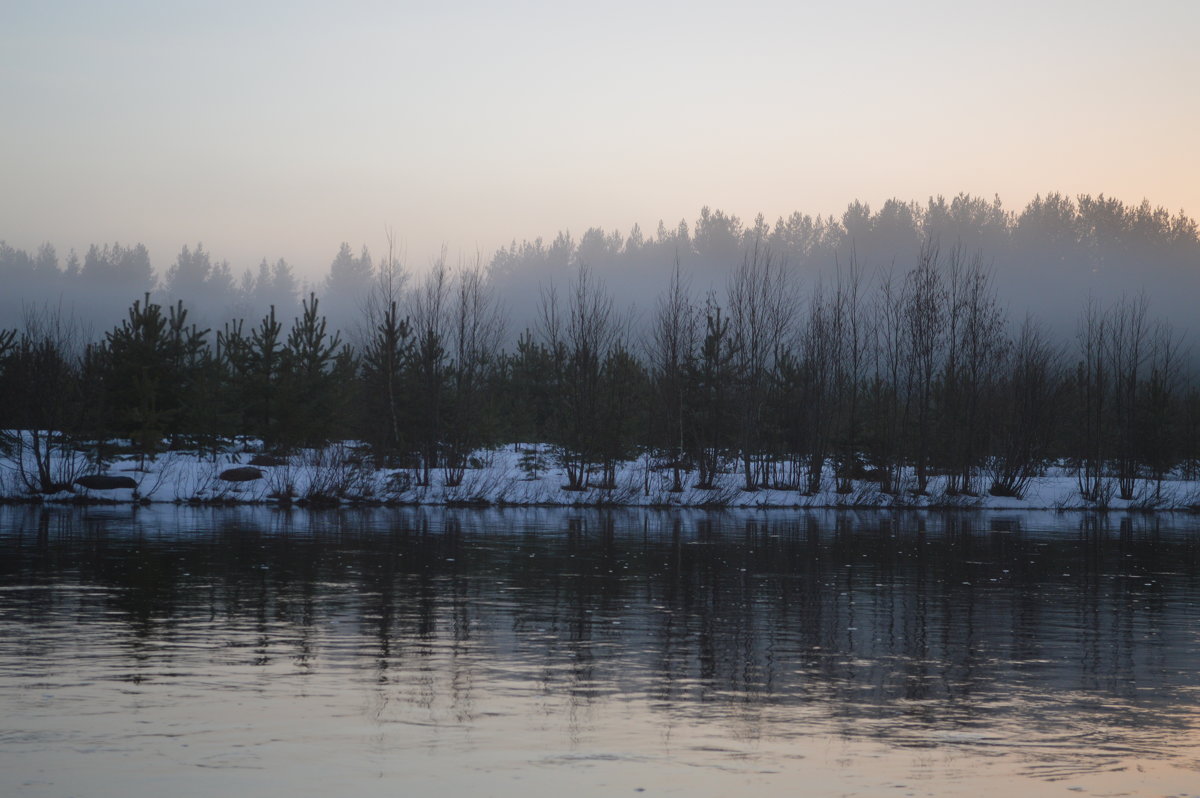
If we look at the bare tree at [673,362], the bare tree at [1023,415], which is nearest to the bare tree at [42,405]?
the bare tree at [673,362]

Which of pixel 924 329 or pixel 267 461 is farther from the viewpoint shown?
pixel 924 329

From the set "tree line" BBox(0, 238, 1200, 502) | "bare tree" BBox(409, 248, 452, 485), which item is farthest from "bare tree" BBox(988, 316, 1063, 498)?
"bare tree" BBox(409, 248, 452, 485)

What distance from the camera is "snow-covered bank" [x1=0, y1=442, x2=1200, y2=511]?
3778cm

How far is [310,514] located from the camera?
3422 cm

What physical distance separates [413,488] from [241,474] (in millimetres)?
6522

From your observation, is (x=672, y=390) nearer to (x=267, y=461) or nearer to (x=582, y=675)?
(x=267, y=461)

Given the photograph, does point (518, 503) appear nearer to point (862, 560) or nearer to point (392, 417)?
point (392, 417)

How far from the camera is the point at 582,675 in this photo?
981cm

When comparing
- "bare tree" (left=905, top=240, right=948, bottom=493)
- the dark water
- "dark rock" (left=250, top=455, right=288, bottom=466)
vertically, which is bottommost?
the dark water

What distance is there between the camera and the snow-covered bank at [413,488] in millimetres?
37781

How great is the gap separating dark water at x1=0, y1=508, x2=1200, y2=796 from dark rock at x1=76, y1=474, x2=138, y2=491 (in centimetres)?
1662

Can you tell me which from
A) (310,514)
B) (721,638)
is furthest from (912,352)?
(721,638)

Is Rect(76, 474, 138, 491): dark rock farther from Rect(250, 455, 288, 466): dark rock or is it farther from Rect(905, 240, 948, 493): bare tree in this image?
Rect(905, 240, 948, 493): bare tree

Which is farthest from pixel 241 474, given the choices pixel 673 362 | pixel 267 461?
pixel 673 362
